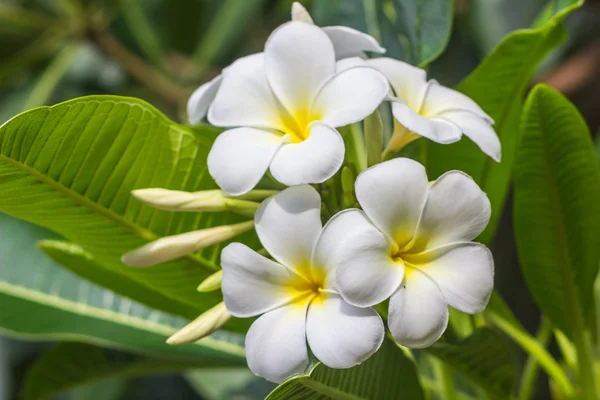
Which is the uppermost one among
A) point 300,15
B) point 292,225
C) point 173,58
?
point 300,15

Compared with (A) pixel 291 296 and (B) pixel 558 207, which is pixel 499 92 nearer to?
(B) pixel 558 207

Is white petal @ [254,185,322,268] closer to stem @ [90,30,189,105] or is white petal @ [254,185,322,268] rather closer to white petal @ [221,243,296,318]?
white petal @ [221,243,296,318]

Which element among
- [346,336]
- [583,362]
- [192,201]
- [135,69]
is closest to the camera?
[346,336]

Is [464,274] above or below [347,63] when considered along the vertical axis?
below

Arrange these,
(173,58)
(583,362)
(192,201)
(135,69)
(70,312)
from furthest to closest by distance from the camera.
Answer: (173,58)
(135,69)
(70,312)
(583,362)
(192,201)

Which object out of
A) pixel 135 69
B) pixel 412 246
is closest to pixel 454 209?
pixel 412 246

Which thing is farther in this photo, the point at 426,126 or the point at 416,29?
the point at 416,29

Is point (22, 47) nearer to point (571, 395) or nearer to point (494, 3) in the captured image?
point (494, 3)
